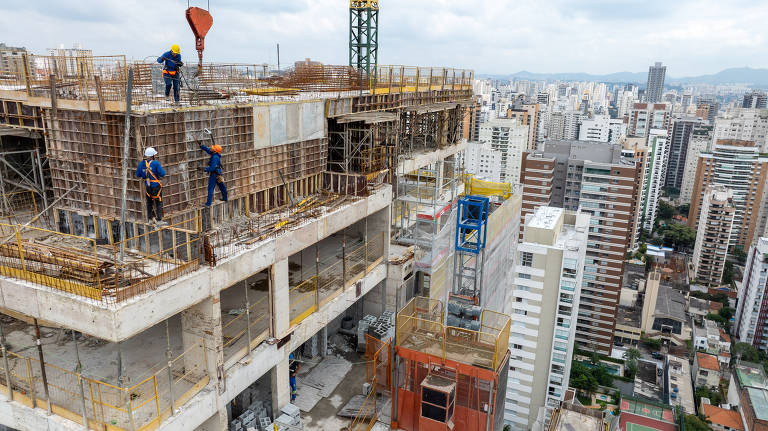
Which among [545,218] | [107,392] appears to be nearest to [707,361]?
[545,218]

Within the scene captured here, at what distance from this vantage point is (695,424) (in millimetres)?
61438

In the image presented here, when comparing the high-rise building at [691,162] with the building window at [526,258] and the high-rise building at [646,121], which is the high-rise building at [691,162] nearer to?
the high-rise building at [646,121]

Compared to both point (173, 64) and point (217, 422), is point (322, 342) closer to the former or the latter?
point (217, 422)

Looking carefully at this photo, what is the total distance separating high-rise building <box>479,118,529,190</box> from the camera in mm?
120000

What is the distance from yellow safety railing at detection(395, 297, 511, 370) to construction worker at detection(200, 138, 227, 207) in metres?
7.47

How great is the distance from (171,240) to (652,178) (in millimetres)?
126582

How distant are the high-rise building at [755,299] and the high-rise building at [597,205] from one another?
72.1 ft

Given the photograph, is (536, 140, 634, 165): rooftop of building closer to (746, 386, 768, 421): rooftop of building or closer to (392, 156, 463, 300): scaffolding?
(746, 386, 768, 421): rooftop of building

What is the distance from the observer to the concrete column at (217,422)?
1560cm

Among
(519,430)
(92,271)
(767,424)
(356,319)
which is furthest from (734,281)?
(92,271)

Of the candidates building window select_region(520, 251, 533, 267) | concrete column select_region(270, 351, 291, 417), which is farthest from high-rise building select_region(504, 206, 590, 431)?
concrete column select_region(270, 351, 291, 417)

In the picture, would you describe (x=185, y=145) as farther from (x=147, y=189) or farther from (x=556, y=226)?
(x=556, y=226)

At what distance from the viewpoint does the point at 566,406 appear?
24.8 metres

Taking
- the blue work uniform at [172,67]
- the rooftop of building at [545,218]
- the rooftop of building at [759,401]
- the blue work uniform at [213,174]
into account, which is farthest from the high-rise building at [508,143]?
the blue work uniform at [172,67]
